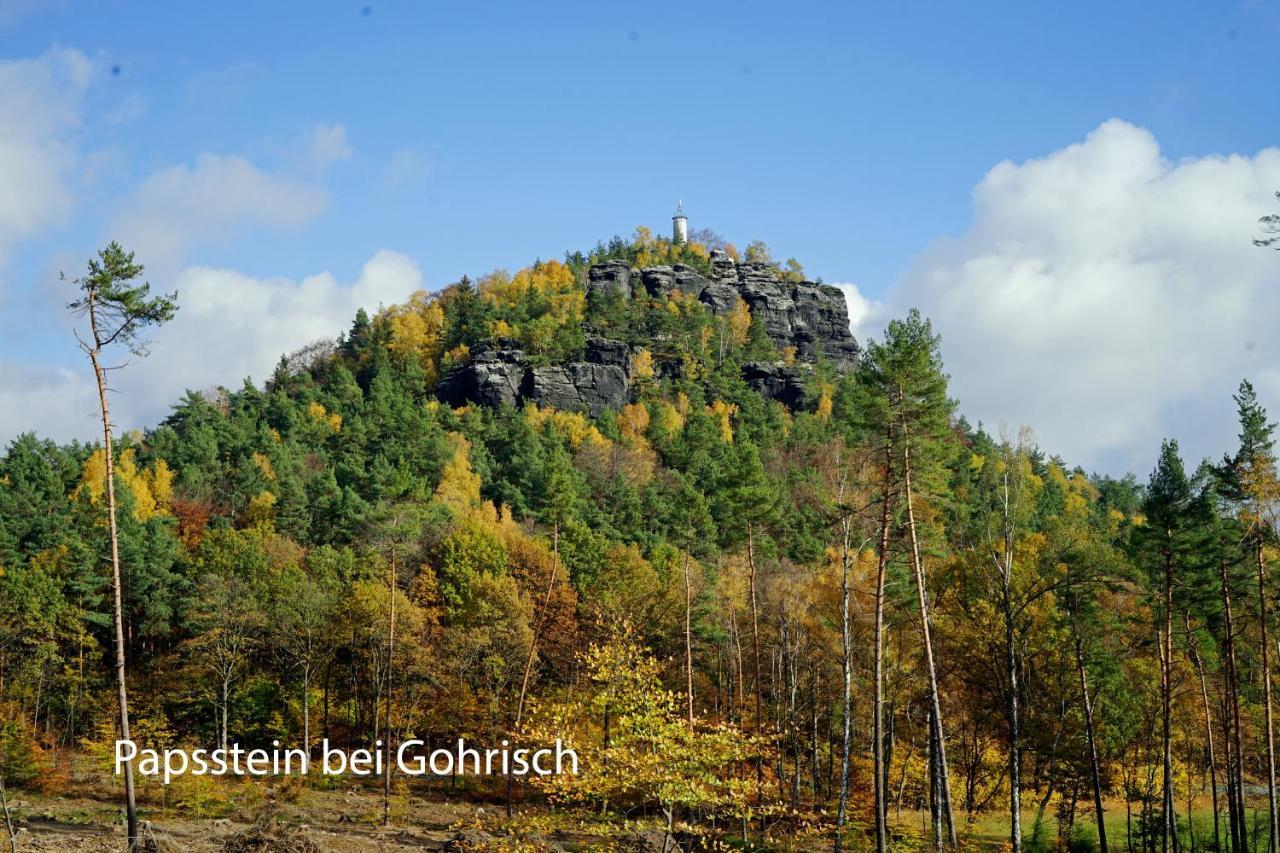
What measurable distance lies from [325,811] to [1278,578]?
115ft

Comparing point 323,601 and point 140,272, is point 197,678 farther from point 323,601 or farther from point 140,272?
point 140,272

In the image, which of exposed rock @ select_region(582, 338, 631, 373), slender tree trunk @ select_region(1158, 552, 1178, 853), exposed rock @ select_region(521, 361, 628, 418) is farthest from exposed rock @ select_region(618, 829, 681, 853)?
exposed rock @ select_region(582, 338, 631, 373)

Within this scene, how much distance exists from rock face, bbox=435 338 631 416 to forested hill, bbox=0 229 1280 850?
20.0 metres

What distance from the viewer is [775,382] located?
129m

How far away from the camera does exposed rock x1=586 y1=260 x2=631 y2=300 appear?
14650 centimetres

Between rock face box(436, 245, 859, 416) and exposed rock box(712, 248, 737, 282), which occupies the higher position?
exposed rock box(712, 248, 737, 282)

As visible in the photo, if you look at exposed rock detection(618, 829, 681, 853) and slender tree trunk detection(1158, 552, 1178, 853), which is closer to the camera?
exposed rock detection(618, 829, 681, 853)

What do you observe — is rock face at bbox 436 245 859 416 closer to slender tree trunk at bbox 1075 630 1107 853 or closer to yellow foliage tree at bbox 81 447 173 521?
yellow foliage tree at bbox 81 447 173 521

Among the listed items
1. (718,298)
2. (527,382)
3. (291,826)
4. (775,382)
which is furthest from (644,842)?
(718,298)

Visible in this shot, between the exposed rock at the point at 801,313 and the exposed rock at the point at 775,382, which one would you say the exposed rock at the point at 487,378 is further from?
the exposed rock at the point at 801,313

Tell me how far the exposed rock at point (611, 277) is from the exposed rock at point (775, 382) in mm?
25831

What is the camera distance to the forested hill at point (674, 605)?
98.1ft

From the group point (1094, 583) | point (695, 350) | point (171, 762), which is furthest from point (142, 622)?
point (695, 350)

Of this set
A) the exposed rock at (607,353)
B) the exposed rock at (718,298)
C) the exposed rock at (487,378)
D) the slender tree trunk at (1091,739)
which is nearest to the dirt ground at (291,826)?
the slender tree trunk at (1091,739)
